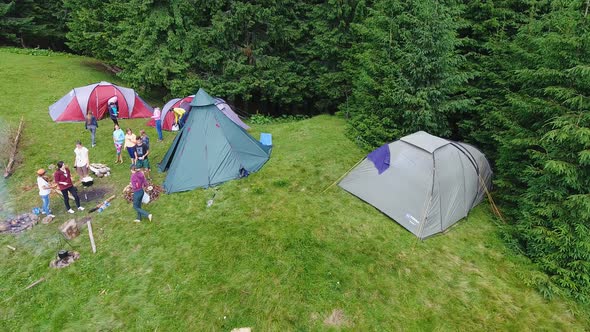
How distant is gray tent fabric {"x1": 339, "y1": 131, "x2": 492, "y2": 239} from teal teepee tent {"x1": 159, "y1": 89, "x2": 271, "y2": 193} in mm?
4052

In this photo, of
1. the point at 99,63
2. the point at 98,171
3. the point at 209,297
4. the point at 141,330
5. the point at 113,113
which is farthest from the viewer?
the point at 99,63

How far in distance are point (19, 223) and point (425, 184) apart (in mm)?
10821

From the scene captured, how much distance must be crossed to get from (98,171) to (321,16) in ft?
41.1

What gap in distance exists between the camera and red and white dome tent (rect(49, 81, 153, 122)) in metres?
15.7

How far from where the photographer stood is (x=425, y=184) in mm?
8203

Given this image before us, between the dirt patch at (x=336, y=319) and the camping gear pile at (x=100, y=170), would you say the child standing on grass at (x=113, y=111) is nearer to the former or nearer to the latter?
the camping gear pile at (x=100, y=170)

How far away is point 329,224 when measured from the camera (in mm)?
8469

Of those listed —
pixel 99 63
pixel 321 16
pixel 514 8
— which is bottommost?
pixel 99 63

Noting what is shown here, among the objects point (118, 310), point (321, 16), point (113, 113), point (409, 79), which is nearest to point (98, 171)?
point (113, 113)

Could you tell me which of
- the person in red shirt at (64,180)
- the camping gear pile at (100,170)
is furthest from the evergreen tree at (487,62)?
the camping gear pile at (100,170)

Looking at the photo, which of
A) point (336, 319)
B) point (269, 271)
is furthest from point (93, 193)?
point (336, 319)

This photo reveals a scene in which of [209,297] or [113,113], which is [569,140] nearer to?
[209,297]

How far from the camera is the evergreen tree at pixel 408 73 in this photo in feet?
34.9

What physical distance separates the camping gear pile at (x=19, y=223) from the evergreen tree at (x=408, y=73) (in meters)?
10.7
